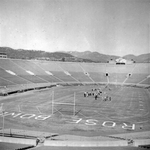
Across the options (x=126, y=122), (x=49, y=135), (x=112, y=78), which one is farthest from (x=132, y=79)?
(x=49, y=135)

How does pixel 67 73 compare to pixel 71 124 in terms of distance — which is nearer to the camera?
pixel 71 124

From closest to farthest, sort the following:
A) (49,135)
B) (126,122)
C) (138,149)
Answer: (138,149) → (49,135) → (126,122)

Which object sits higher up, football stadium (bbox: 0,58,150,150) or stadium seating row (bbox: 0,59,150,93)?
stadium seating row (bbox: 0,59,150,93)

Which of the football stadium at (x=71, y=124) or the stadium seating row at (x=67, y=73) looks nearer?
the football stadium at (x=71, y=124)

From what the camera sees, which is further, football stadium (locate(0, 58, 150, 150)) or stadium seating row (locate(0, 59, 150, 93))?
stadium seating row (locate(0, 59, 150, 93))

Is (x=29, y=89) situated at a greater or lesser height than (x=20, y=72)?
lesser

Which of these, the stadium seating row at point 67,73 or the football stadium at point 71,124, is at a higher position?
the stadium seating row at point 67,73

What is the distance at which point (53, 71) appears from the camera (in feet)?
267

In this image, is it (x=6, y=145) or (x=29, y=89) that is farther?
(x=29, y=89)

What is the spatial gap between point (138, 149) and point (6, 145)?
8.64 m

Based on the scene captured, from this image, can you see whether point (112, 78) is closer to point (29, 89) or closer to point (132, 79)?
point (132, 79)

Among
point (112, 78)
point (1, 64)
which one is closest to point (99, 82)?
point (112, 78)

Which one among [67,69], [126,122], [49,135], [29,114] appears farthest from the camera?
[67,69]

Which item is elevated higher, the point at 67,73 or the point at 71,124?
the point at 67,73
